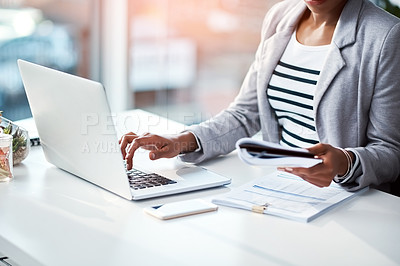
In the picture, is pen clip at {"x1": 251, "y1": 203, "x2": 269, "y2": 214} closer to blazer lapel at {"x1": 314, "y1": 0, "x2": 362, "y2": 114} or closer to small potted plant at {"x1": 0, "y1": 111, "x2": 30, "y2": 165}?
blazer lapel at {"x1": 314, "y1": 0, "x2": 362, "y2": 114}

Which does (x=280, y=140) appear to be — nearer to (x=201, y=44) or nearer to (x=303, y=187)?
(x=303, y=187)

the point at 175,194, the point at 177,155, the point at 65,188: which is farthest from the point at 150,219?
the point at 177,155

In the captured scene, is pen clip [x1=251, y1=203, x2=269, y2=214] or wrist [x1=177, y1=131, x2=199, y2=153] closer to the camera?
pen clip [x1=251, y1=203, x2=269, y2=214]

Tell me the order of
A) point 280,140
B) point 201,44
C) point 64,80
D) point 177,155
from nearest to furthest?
point 64,80
point 177,155
point 280,140
point 201,44

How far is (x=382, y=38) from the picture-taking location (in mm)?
1694

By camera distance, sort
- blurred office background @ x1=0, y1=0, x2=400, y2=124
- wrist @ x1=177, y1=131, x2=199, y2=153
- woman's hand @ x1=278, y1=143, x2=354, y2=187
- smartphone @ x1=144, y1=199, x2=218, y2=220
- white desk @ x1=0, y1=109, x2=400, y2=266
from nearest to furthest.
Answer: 1. white desk @ x1=0, y1=109, x2=400, y2=266
2. smartphone @ x1=144, y1=199, x2=218, y2=220
3. woman's hand @ x1=278, y1=143, x2=354, y2=187
4. wrist @ x1=177, y1=131, x2=199, y2=153
5. blurred office background @ x1=0, y1=0, x2=400, y2=124

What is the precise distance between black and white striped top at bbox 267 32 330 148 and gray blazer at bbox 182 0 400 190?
0.06m

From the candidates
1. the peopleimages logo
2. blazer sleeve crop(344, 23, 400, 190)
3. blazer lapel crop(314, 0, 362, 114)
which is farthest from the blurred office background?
the peopleimages logo

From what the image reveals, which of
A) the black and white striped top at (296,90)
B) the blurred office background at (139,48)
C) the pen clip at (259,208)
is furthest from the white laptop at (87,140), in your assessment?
the blurred office background at (139,48)

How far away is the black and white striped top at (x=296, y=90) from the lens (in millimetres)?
1858

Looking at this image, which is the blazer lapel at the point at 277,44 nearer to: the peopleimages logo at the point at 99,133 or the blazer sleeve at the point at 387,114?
the blazer sleeve at the point at 387,114

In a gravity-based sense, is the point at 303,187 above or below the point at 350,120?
A: below

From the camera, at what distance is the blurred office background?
371cm

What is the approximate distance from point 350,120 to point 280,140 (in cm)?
30
